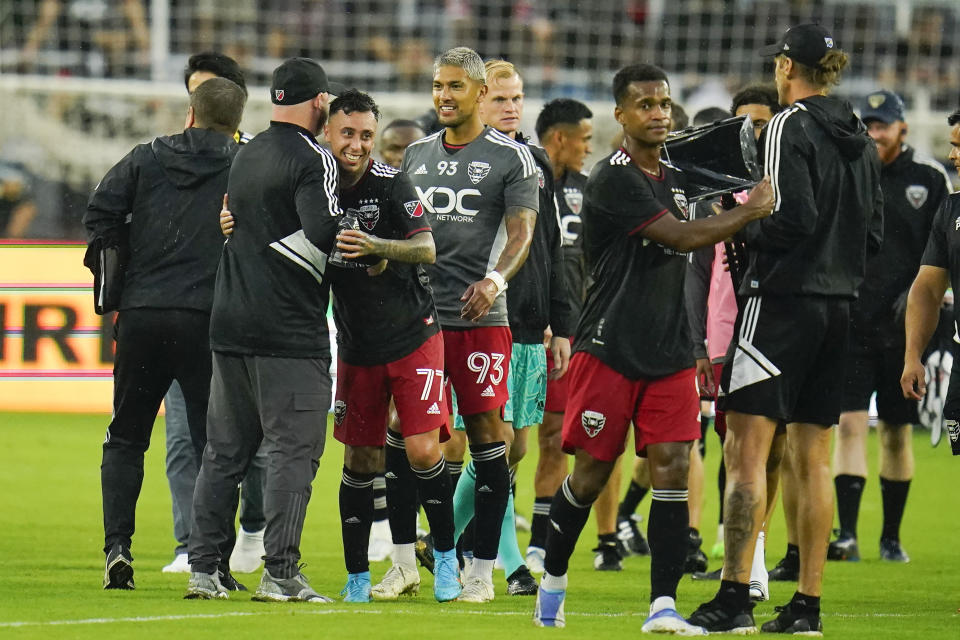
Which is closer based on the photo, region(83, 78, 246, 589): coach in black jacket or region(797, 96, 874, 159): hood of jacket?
region(797, 96, 874, 159): hood of jacket

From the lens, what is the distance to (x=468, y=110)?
7719mm

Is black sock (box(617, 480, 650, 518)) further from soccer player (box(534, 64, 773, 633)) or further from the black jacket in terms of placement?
soccer player (box(534, 64, 773, 633))

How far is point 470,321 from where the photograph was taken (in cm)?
765

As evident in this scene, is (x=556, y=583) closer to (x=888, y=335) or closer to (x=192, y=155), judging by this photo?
(x=192, y=155)

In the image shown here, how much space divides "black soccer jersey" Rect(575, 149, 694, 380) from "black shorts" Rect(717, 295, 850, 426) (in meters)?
0.25

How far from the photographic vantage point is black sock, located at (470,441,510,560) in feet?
24.8

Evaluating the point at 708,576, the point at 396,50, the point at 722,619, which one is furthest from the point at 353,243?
the point at 396,50

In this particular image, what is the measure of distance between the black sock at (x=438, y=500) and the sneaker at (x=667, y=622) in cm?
131

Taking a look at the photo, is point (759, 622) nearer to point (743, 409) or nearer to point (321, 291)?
point (743, 409)

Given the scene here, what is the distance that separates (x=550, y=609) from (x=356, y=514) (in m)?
1.18

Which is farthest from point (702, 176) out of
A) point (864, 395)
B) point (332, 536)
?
Answer: point (332, 536)

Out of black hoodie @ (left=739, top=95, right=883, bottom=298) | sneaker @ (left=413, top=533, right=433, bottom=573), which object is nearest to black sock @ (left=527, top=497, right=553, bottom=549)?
sneaker @ (left=413, top=533, right=433, bottom=573)

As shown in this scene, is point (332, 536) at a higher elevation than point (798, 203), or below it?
below

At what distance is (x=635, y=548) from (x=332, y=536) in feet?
6.31
